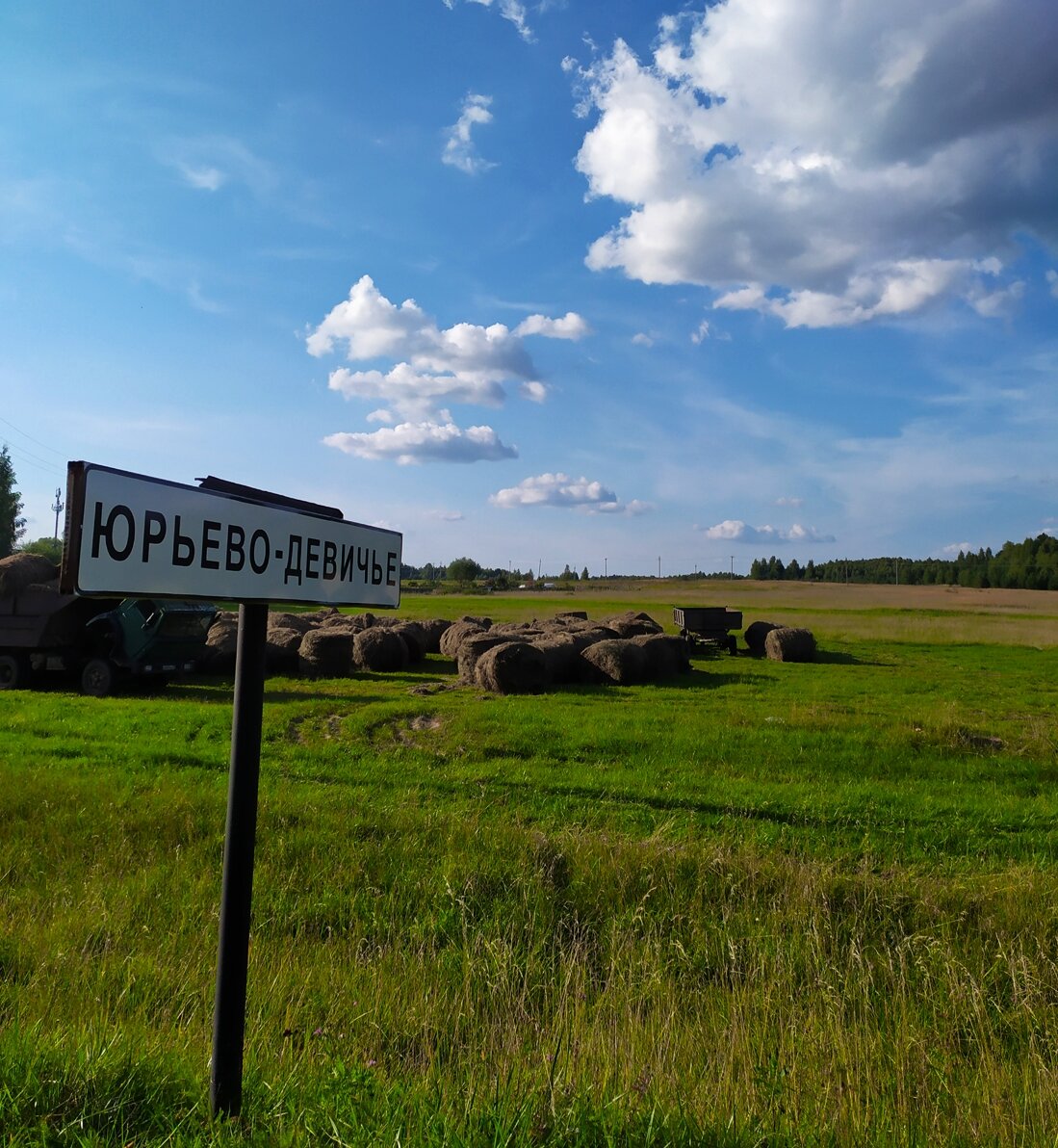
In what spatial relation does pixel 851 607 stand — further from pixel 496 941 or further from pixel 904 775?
pixel 496 941

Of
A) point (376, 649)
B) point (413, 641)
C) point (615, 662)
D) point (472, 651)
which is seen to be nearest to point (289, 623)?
point (376, 649)

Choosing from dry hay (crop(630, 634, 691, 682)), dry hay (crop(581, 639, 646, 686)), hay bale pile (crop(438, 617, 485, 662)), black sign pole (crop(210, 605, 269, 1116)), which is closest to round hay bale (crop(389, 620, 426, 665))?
hay bale pile (crop(438, 617, 485, 662))

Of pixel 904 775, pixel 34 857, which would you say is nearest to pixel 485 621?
pixel 904 775

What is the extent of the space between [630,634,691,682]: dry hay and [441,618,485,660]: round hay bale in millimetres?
5694

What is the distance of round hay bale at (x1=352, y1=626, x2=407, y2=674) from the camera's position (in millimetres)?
22969

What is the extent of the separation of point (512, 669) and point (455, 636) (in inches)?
267

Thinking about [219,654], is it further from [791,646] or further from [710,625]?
[791,646]

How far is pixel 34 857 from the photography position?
669cm

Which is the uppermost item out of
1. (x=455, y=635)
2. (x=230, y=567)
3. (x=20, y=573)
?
(x=230, y=567)

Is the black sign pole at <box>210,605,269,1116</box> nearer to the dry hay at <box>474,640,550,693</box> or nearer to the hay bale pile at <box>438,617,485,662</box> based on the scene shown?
the dry hay at <box>474,640,550,693</box>

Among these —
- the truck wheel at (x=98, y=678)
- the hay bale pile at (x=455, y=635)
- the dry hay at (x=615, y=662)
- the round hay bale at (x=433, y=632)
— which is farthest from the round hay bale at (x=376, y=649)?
the truck wheel at (x=98, y=678)

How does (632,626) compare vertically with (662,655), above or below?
above

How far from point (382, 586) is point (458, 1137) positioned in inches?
86.0

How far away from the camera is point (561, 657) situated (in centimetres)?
2116
